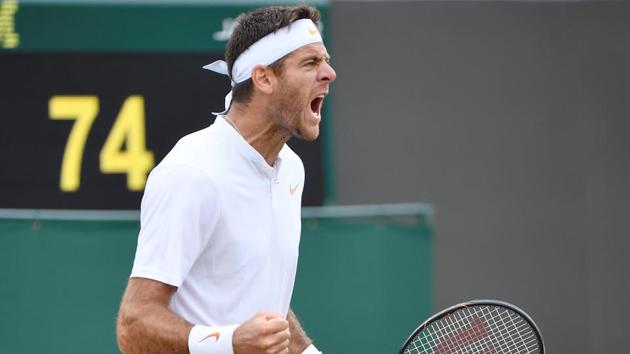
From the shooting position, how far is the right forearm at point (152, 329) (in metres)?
2.74

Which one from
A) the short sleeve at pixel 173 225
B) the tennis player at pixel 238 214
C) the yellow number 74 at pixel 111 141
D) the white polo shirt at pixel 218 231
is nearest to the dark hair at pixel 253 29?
the tennis player at pixel 238 214

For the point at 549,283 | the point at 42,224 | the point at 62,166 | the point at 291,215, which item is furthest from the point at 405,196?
the point at 291,215

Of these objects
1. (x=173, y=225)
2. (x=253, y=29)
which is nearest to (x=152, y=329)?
(x=173, y=225)

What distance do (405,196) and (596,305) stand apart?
1146 millimetres

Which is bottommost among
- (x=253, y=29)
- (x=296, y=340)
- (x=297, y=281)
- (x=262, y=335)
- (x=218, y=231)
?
(x=297, y=281)

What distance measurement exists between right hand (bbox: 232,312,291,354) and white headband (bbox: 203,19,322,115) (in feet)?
2.21

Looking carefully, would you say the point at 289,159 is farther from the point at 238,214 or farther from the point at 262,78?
the point at 238,214

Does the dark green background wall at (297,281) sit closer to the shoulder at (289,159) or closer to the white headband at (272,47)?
the shoulder at (289,159)

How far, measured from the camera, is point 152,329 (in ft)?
8.99

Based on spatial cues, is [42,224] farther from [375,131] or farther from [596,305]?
[596,305]

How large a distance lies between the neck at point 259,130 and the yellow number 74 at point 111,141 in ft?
9.19

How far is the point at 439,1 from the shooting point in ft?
21.8

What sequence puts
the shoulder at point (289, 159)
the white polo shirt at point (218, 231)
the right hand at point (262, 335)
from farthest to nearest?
1. the shoulder at point (289, 159)
2. the white polo shirt at point (218, 231)
3. the right hand at point (262, 335)

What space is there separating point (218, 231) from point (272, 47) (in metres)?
0.50
